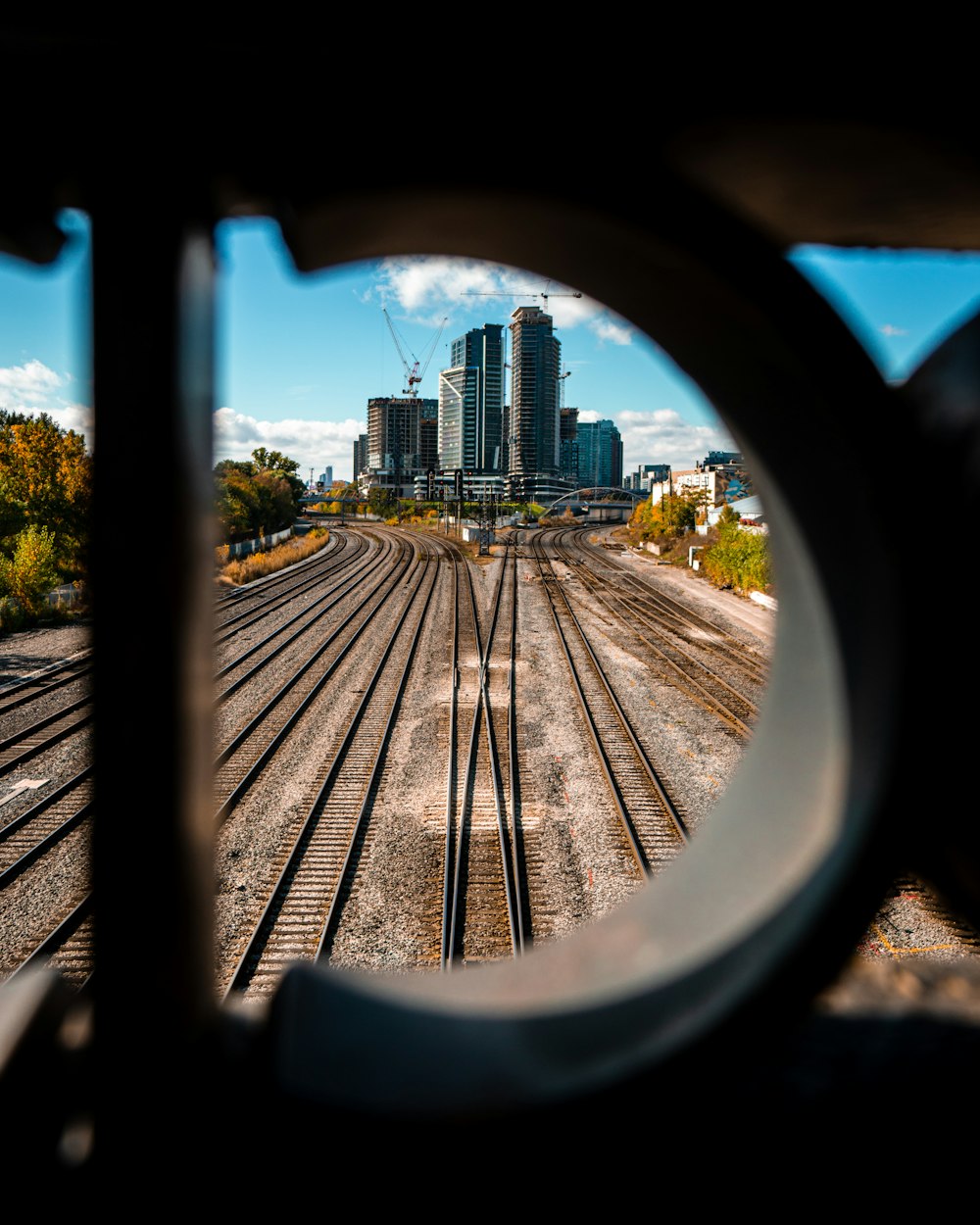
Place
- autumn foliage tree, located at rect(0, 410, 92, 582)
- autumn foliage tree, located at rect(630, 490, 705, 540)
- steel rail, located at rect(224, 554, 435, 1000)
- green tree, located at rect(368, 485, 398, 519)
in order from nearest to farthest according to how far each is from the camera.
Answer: steel rail, located at rect(224, 554, 435, 1000)
autumn foliage tree, located at rect(0, 410, 92, 582)
autumn foliage tree, located at rect(630, 490, 705, 540)
green tree, located at rect(368, 485, 398, 519)

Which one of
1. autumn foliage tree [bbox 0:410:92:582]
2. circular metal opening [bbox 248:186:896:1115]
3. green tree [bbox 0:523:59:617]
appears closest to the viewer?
circular metal opening [bbox 248:186:896:1115]

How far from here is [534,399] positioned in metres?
150

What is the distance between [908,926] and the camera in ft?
20.8

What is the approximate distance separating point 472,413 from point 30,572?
14675cm

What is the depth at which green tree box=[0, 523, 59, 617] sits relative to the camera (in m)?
18.5

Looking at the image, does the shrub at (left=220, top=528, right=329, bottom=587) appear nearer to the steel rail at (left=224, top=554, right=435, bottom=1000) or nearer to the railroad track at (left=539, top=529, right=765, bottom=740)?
the railroad track at (left=539, top=529, right=765, bottom=740)

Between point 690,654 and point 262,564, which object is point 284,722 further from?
point 262,564

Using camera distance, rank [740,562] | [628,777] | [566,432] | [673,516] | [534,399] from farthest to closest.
→ [566,432], [534,399], [673,516], [740,562], [628,777]

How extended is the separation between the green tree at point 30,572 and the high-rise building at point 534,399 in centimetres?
12884

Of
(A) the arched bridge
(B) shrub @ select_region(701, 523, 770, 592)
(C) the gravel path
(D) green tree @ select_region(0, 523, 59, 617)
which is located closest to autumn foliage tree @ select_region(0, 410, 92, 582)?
(D) green tree @ select_region(0, 523, 59, 617)

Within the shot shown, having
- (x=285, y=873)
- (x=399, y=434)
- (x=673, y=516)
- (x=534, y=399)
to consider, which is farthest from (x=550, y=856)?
(x=399, y=434)

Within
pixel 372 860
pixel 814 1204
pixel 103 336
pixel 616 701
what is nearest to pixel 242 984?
pixel 372 860

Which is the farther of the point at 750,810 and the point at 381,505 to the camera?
the point at 381,505

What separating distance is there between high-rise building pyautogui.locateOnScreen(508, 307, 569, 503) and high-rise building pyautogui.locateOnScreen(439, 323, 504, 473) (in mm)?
6447
